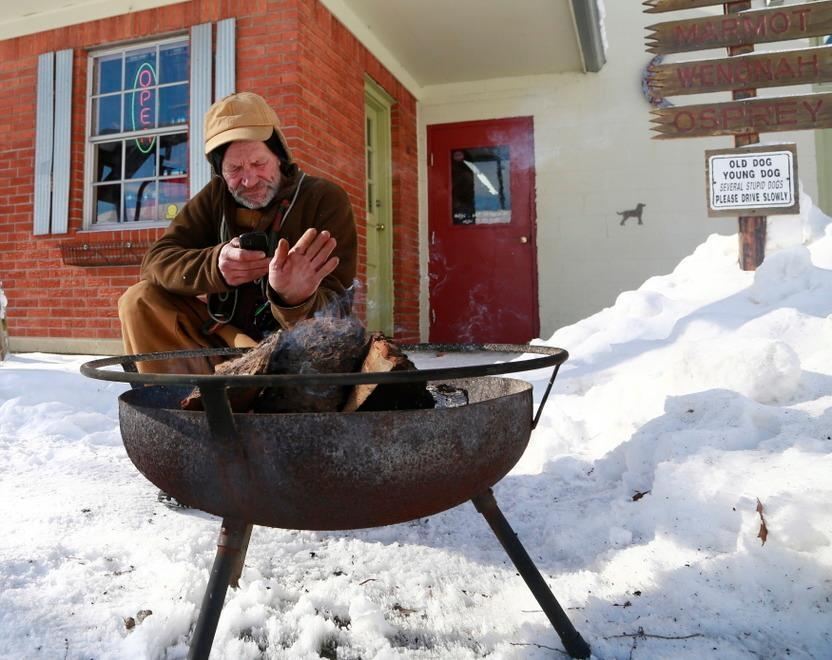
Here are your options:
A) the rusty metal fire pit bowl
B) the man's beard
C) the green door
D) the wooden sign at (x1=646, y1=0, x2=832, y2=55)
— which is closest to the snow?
the rusty metal fire pit bowl

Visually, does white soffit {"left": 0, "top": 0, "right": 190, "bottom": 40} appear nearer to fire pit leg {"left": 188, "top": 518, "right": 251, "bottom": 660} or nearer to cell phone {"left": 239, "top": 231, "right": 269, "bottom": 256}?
cell phone {"left": 239, "top": 231, "right": 269, "bottom": 256}

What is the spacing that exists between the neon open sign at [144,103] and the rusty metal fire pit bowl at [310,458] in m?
4.89

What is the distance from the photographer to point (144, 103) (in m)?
5.31

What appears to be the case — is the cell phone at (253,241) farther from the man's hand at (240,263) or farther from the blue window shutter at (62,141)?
the blue window shutter at (62,141)

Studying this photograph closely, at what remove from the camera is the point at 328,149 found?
16.6 feet

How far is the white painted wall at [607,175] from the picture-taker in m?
6.40

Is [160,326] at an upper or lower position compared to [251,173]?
lower

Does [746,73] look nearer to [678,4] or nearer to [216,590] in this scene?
[678,4]

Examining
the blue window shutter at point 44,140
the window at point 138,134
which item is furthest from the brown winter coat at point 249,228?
the blue window shutter at point 44,140

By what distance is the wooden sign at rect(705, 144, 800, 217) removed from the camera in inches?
161

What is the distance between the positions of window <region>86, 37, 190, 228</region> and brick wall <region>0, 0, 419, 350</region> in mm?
127

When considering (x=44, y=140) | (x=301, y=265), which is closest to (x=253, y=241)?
(x=301, y=265)

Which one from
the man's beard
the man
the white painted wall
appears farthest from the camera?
the white painted wall

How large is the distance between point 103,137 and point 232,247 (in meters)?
4.41
